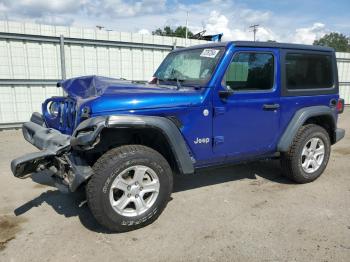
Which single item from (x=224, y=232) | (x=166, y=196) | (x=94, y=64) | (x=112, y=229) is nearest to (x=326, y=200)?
(x=224, y=232)

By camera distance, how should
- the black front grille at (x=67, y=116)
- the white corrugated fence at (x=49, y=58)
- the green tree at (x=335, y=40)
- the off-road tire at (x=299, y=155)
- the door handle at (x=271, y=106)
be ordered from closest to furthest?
1. the black front grille at (x=67, y=116)
2. the door handle at (x=271, y=106)
3. the off-road tire at (x=299, y=155)
4. the white corrugated fence at (x=49, y=58)
5. the green tree at (x=335, y=40)

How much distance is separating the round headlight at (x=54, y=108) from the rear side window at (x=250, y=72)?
2054mm

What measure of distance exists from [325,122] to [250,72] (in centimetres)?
170

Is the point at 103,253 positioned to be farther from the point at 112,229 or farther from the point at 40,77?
the point at 40,77

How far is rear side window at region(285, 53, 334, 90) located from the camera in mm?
4484

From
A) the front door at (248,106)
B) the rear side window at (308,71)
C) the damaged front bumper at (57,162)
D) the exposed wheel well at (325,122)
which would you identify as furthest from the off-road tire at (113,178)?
the exposed wheel well at (325,122)

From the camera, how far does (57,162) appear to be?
3420 mm

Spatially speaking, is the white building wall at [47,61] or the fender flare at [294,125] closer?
the fender flare at [294,125]

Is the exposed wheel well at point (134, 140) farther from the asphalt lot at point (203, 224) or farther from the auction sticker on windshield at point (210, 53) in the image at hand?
the auction sticker on windshield at point (210, 53)

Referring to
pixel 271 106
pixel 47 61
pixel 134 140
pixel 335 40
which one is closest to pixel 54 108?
pixel 134 140

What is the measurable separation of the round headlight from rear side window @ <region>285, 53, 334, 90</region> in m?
2.98

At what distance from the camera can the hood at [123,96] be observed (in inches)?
129

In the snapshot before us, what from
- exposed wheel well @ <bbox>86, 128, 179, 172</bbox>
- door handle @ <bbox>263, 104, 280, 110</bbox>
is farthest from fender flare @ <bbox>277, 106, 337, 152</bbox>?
exposed wheel well @ <bbox>86, 128, 179, 172</bbox>

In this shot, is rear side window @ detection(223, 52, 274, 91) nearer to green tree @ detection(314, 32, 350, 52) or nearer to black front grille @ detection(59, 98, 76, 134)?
black front grille @ detection(59, 98, 76, 134)
